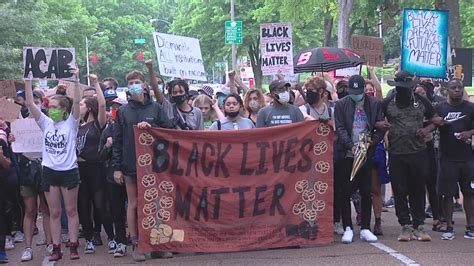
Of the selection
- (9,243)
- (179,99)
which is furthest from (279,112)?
(9,243)

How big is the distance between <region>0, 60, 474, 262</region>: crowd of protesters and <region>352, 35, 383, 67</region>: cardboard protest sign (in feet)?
9.79

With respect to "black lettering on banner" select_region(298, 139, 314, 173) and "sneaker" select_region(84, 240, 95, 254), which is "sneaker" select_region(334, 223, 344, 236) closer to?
"black lettering on banner" select_region(298, 139, 314, 173)

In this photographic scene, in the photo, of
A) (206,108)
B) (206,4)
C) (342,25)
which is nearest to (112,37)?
(206,4)

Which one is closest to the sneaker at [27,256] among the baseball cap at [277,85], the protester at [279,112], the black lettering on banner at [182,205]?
the black lettering on banner at [182,205]

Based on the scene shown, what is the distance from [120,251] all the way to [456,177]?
397 centimetres

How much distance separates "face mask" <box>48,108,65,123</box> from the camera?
7.77m

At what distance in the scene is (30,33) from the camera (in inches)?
1249

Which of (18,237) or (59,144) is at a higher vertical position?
(59,144)

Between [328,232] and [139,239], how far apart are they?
2.10m

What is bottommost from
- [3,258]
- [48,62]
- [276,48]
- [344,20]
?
[3,258]

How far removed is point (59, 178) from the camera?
7.68 m

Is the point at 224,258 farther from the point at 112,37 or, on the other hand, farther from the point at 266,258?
the point at 112,37

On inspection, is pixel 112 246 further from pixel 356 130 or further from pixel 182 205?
pixel 356 130

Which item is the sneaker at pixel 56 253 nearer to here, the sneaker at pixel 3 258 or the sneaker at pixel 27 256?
the sneaker at pixel 27 256
